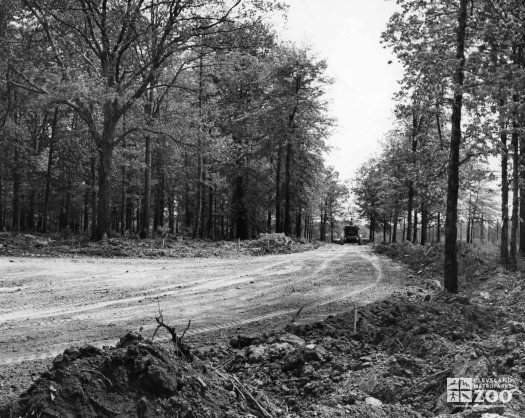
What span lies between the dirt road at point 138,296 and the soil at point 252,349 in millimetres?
45

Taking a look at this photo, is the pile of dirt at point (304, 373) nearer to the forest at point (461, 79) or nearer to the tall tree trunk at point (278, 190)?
the forest at point (461, 79)

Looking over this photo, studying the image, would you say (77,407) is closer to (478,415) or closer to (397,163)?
(478,415)

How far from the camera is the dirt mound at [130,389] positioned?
2.97 m

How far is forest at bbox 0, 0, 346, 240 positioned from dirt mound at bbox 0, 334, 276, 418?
50.3 feet

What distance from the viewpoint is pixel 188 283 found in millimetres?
11648

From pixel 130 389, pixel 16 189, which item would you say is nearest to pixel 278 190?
pixel 16 189

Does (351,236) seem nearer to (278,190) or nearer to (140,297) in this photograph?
(278,190)

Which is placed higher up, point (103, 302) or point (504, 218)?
point (504, 218)

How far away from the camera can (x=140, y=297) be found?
9594mm

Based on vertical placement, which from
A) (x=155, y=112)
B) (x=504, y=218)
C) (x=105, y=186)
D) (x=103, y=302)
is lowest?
(x=103, y=302)

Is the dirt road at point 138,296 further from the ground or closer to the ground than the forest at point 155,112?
closer to the ground

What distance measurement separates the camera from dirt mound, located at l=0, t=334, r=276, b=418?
2967mm

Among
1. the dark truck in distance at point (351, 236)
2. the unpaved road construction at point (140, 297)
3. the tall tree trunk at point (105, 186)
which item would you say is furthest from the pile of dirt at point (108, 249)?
the dark truck in distance at point (351, 236)

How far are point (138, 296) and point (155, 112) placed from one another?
19819mm
